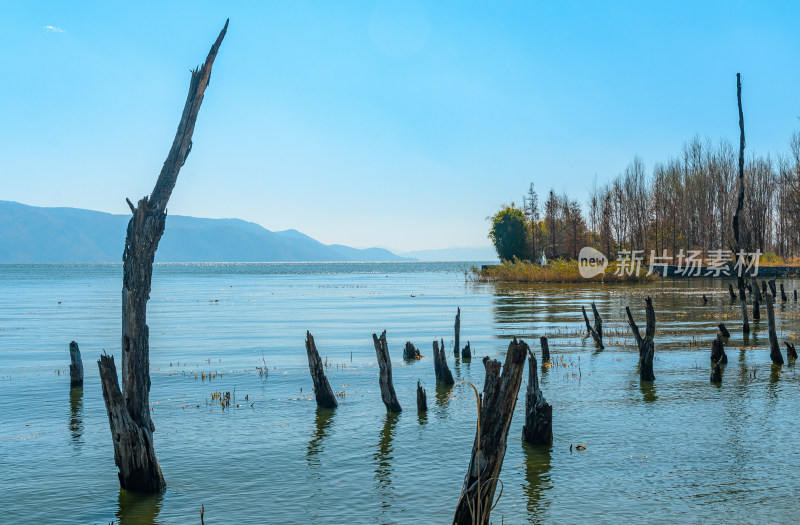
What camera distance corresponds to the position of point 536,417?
1105 centimetres

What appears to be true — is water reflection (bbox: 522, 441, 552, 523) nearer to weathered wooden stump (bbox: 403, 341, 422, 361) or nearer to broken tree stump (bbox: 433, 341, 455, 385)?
broken tree stump (bbox: 433, 341, 455, 385)

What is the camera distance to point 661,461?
10.1 meters

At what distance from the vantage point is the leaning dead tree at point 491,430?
5949mm

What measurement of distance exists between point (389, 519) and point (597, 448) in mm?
4169

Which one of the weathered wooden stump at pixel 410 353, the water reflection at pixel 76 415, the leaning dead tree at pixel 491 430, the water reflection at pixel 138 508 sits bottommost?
the water reflection at pixel 138 508

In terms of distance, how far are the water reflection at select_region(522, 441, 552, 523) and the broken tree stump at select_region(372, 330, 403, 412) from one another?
9.75ft

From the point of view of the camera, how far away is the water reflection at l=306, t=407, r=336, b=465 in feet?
35.1

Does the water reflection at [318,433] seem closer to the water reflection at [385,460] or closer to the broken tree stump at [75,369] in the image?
the water reflection at [385,460]

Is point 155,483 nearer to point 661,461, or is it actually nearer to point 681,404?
point 661,461

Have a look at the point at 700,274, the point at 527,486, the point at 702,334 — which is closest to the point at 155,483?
the point at 527,486

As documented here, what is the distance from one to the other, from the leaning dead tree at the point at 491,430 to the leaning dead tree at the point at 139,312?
440cm

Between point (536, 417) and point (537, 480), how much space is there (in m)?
1.74

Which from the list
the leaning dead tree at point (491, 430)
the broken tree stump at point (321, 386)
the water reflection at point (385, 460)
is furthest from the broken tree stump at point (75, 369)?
the leaning dead tree at point (491, 430)

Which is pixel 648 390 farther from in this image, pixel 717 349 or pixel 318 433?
pixel 318 433
